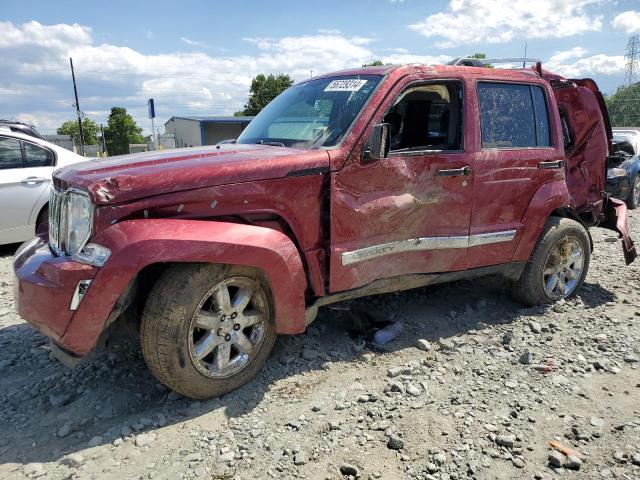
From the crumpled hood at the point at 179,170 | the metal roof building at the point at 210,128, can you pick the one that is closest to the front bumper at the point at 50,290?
the crumpled hood at the point at 179,170

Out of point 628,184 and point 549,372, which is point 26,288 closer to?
point 549,372

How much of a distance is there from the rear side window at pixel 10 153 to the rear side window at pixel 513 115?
5.57 m

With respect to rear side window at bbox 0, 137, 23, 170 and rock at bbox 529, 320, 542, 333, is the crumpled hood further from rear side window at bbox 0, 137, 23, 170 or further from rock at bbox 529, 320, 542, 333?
rear side window at bbox 0, 137, 23, 170

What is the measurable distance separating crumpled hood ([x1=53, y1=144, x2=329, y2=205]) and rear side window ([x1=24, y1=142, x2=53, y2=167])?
387cm

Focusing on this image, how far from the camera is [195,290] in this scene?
9.04 ft

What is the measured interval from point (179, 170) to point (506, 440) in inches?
91.1

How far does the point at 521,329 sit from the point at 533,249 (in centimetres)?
75

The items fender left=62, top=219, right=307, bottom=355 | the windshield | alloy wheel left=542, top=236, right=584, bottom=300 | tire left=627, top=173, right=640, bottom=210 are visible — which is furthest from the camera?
tire left=627, top=173, right=640, bottom=210

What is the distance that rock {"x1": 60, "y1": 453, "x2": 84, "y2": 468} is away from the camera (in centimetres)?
250

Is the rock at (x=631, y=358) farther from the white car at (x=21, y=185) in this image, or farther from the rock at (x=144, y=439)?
the white car at (x=21, y=185)

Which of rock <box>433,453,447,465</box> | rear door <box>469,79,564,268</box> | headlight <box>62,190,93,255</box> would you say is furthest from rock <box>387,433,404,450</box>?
headlight <box>62,190,93,255</box>

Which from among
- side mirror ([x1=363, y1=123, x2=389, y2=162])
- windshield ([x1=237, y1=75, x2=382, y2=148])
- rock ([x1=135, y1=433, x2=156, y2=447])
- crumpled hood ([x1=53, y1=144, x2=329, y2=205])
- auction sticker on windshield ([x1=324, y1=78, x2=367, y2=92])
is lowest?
rock ([x1=135, y1=433, x2=156, y2=447])

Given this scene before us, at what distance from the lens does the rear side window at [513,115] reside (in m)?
3.92

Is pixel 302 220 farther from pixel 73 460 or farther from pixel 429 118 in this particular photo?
pixel 73 460
